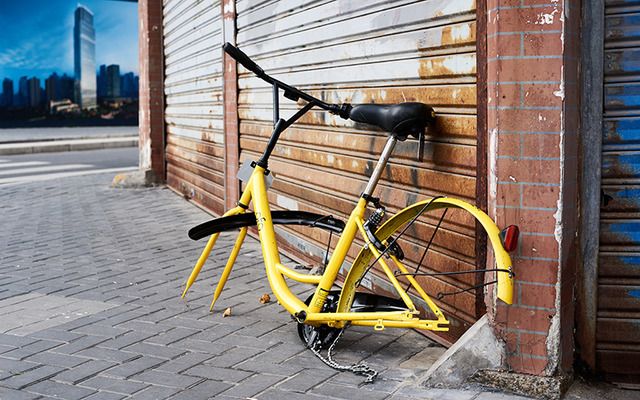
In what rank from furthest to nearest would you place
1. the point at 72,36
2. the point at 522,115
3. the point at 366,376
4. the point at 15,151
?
the point at 72,36, the point at 15,151, the point at 366,376, the point at 522,115

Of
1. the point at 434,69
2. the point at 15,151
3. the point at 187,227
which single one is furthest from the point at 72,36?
the point at 434,69

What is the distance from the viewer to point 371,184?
434 centimetres

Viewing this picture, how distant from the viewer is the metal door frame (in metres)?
3.80

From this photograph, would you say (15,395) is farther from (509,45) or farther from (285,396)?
(509,45)

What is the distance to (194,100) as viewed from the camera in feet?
34.4

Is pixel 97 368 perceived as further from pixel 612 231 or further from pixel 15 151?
pixel 15 151

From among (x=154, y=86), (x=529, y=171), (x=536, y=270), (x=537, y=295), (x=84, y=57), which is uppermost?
(x=84, y=57)

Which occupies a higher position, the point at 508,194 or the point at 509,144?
the point at 509,144

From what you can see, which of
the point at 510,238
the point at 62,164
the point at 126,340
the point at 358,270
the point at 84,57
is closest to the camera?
the point at 510,238

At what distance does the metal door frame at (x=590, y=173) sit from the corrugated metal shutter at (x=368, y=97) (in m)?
0.54

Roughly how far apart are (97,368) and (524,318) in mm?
2042

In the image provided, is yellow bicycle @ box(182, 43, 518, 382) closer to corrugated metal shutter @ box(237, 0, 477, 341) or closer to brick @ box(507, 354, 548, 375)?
corrugated metal shutter @ box(237, 0, 477, 341)

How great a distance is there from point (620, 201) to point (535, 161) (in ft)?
1.52

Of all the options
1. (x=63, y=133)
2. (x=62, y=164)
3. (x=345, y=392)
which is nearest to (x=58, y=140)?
(x=63, y=133)
